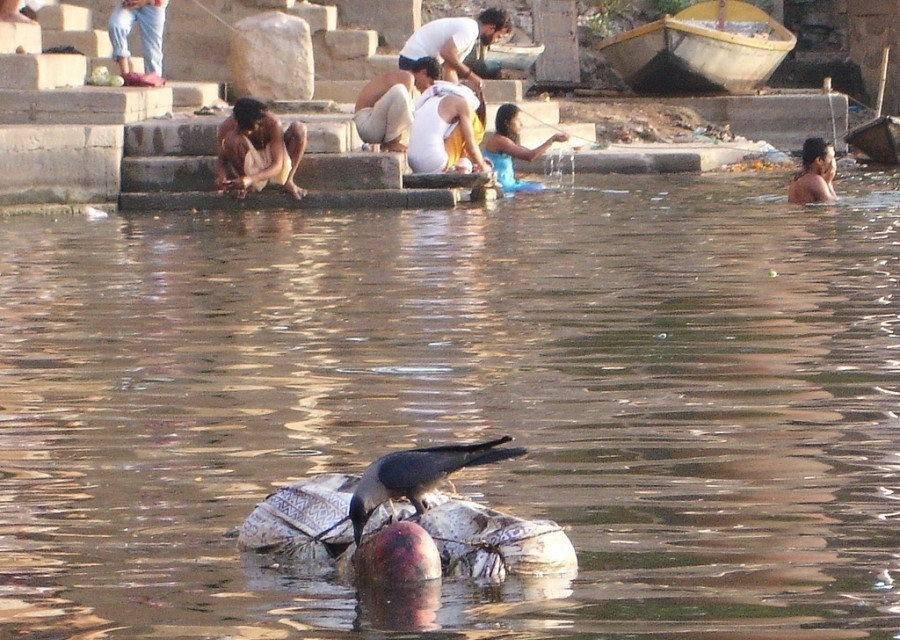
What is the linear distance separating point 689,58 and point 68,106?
12289 mm

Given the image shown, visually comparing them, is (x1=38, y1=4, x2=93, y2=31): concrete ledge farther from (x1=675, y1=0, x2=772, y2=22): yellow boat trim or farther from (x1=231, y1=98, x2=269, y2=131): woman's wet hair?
(x1=675, y1=0, x2=772, y2=22): yellow boat trim

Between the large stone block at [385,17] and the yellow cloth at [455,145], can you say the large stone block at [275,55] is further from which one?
the large stone block at [385,17]

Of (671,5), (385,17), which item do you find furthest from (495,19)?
(671,5)

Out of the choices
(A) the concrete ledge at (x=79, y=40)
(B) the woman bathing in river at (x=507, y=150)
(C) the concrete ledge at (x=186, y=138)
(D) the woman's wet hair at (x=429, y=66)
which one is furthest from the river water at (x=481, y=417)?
(A) the concrete ledge at (x=79, y=40)

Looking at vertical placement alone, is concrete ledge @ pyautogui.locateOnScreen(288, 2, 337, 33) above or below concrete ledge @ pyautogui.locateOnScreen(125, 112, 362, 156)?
above

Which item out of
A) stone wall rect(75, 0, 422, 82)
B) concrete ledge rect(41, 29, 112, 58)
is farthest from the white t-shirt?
stone wall rect(75, 0, 422, 82)

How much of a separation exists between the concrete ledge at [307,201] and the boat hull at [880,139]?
7568 millimetres

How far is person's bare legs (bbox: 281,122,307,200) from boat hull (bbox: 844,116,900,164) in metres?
8.28

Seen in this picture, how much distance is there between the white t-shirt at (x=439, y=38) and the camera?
47.5 feet

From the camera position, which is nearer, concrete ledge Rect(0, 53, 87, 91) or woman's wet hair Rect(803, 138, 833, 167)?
woman's wet hair Rect(803, 138, 833, 167)

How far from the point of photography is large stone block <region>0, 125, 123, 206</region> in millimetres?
12500

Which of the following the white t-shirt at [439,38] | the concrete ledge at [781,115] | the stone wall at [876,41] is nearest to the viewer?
the white t-shirt at [439,38]

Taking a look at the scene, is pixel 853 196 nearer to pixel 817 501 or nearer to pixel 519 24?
pixel 817 501

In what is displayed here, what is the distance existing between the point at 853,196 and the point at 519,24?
1324 centimetres
